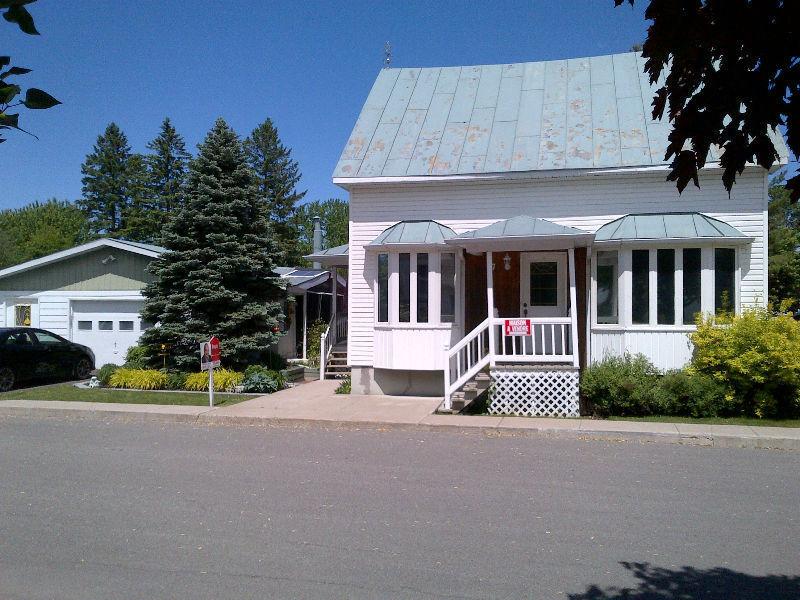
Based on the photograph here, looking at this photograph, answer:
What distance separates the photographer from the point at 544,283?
15.9 meters

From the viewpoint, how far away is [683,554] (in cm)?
571

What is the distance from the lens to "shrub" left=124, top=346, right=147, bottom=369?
18.5m

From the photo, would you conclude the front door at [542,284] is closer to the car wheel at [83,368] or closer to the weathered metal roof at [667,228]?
the weathered metal roof at [667,228]

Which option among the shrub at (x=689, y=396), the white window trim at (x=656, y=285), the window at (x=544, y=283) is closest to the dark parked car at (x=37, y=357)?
the window at (x=544, y=283)

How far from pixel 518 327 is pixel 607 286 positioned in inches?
99.6

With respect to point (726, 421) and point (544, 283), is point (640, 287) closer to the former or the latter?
point (544, 283)

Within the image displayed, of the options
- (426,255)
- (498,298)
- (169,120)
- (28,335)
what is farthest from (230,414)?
(169,120)

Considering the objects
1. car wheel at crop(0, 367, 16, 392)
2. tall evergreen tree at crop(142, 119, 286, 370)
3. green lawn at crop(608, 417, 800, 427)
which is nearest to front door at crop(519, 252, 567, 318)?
green lawn at crop(608, 417, 800, 427)

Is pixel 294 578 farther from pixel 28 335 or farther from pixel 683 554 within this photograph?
pixel 28 335

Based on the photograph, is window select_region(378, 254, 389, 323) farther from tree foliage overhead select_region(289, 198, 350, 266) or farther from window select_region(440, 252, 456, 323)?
tree foliage overhead select_region(289, 198, 350, 266)

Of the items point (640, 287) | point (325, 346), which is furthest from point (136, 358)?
point (640, 287)

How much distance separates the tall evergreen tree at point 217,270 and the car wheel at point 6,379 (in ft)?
10.6

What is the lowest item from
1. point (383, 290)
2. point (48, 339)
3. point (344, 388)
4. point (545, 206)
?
point (344, 388)

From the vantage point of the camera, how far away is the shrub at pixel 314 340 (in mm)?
21031
